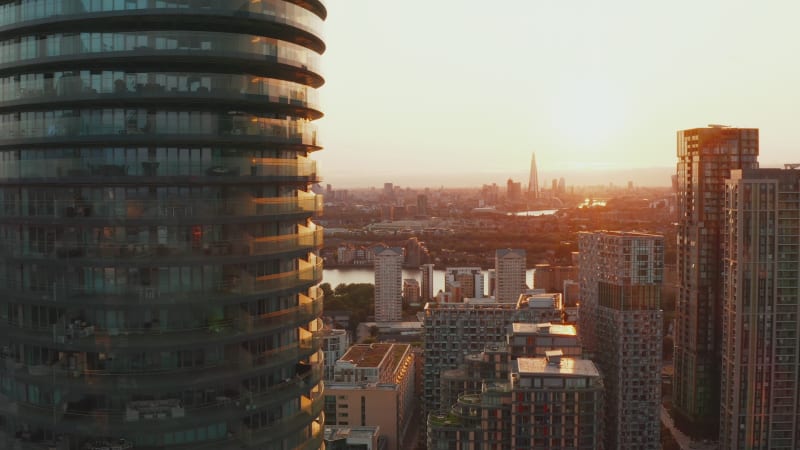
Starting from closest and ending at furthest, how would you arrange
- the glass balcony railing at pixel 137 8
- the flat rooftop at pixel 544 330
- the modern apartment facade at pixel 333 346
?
the glass balcony railing at pixel 137 8
the flat rooftop at pixel 544 330
the modern apartment facade at pixel 333 346

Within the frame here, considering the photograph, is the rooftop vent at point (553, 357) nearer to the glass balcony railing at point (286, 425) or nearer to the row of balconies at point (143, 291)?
the glass balcony railing at point (286, 425)

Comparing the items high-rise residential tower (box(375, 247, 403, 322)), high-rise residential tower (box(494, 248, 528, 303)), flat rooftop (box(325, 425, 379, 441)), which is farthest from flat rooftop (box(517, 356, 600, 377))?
high-rise residential tower (box(375, 247, 403, 322))

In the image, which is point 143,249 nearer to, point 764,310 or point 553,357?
point 553,357

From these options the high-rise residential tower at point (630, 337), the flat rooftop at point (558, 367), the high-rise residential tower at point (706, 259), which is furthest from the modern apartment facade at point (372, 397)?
the high-rise residential tower at point (706, 259)

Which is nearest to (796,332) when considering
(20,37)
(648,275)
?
(648,275)

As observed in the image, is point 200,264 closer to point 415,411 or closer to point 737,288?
point 737,288
